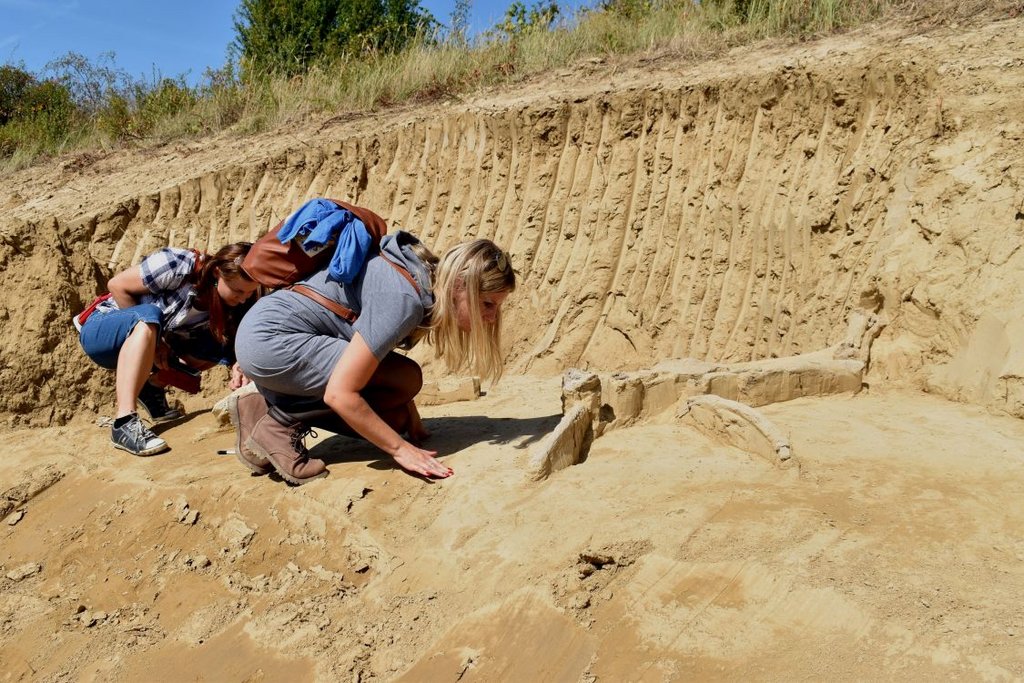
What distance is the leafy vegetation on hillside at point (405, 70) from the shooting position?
6.65 metres

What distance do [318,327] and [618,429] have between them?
1435 mm

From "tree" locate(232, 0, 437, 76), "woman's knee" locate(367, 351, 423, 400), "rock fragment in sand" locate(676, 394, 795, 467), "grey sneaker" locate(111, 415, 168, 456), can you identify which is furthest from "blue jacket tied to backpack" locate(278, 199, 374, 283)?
"tree" locate(232, 0, 437, 76)

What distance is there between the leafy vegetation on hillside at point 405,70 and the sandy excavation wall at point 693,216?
754 millimetres

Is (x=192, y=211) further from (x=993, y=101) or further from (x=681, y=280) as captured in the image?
(x=993, y=101)

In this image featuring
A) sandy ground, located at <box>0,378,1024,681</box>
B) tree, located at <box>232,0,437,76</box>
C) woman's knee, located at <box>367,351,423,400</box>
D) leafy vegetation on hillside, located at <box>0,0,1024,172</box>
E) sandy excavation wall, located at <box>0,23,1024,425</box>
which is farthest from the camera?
tree, located at <box>232,0,437,76</box>

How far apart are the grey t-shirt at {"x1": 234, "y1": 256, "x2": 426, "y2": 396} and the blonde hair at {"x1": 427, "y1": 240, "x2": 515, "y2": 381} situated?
0.34 feet

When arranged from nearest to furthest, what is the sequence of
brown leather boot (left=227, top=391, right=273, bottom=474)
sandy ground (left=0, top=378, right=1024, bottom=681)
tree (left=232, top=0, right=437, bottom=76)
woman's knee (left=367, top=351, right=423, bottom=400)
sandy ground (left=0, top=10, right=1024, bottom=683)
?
sandy ground (left=0, top=378, right=1024, bottom=681), sandy ground (left=0, top=10, right=1024, bottom=683), woman's knee (left=367, top=351, right=423, bottom=400), brown leather boot (left=227, top=391, right=273, bottom=474), tree (left=232, top=0, right=437, bottom=76)

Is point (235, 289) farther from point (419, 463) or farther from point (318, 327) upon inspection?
point (419, 463)

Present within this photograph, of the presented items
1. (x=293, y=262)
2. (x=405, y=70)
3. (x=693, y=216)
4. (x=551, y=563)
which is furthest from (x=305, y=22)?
(x=551, y=563)

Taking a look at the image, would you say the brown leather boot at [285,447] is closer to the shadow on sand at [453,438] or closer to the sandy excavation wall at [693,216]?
the shadow on sand at [453,438]

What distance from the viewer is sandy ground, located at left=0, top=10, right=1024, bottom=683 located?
8.06 feet

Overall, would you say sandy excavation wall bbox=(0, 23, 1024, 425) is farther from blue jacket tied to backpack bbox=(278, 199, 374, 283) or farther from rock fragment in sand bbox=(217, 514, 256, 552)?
blue jacket tied to backpack bbox=(278, 199, 374, 283)

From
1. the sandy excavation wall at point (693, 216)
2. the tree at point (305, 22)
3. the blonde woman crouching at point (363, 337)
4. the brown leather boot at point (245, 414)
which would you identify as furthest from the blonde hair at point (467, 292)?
the tree at point (305, 22)

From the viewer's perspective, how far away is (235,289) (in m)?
4.12
